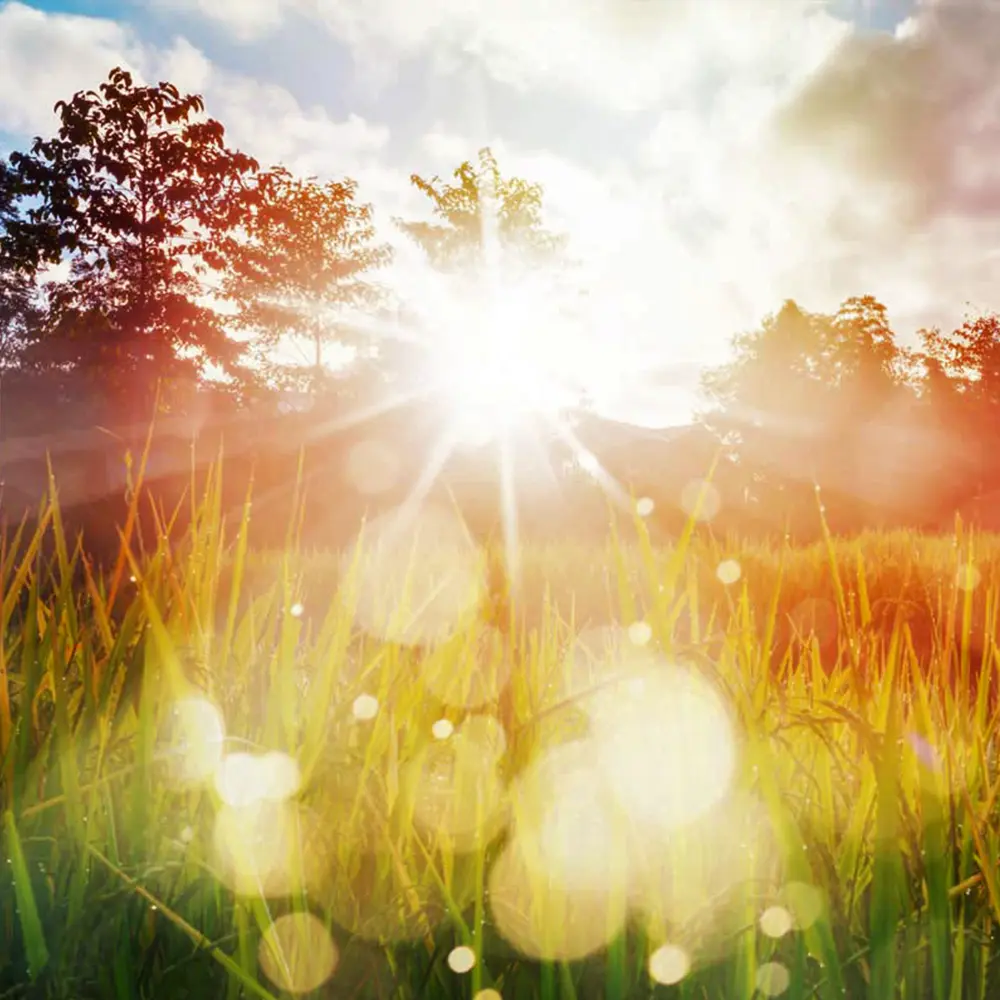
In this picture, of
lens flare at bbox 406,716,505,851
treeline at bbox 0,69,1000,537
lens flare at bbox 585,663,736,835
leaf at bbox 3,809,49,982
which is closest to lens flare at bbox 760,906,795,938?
lens flare at bbox 585,663,736,835

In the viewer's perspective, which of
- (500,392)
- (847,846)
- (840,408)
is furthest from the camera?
(840,408)

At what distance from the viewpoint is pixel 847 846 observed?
1219 mm

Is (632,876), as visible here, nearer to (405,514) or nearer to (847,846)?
(847,846)

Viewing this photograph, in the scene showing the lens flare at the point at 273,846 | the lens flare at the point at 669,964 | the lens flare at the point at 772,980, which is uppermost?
the lens flare at the point at 273,846

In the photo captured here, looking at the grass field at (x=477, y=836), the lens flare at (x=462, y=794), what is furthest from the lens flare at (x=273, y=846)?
the lens flare at (x=462, y=794)

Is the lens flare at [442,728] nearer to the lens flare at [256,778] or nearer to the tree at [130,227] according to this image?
the lens flare at [256,778]

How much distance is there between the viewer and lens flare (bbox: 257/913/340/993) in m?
1.00

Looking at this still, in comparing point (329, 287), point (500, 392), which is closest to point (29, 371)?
point (329, 287)

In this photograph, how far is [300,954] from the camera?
1.02 m

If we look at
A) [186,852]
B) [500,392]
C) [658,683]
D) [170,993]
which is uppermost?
[500,392]

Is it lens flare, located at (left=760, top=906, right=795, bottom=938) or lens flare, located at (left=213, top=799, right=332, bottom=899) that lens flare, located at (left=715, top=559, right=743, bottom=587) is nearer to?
lens flare, located at (left=760, top=906, right=795, bottom=938)

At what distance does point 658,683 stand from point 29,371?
38723 mm

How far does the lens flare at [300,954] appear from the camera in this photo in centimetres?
100

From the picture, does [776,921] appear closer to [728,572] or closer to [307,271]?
[728,572]
